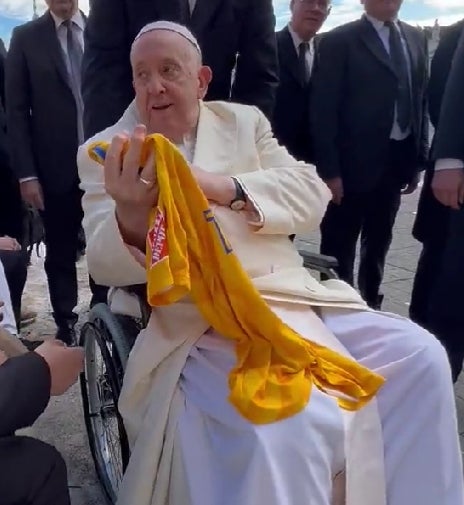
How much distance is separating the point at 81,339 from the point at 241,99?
3.84ft

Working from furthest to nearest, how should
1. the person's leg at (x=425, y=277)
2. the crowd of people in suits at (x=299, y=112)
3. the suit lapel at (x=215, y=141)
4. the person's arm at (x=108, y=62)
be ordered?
the person's leg at (x=425, y=277), the crowd of people in suits at (x=299, y=112), the person's arm at (x=108, y=62), the suit lapel at (x=215, y=141)

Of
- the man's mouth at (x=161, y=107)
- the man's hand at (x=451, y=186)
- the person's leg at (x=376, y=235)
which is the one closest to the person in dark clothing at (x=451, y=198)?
the man's hand at (x=451, y=186)

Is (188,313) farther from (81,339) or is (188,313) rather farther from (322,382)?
(81,339)

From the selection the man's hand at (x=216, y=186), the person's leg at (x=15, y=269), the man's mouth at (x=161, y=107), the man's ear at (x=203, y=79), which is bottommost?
the person's leg at (x=15, y=269)

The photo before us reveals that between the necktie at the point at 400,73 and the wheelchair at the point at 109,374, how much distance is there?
1.59 m

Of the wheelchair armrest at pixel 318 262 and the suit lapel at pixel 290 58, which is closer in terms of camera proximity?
the wheelchair armrest at pixel 318 262

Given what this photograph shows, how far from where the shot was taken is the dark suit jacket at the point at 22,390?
1.54 m

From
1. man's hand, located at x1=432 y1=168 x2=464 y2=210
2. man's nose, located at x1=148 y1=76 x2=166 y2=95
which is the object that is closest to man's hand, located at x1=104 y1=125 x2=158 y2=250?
man's nose, located at x1=148 y1=76 x2=166 y2=95

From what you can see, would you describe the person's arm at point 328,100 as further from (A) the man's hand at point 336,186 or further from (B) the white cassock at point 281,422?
(B) the white cassock at point 281,422

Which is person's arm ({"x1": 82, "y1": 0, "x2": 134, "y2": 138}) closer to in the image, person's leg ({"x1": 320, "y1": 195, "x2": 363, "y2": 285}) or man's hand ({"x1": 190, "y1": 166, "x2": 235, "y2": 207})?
man's hand ({"x1": 190, "y1": 166, "x2": 235, "y2": 207})

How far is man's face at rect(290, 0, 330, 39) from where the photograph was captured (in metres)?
3.77

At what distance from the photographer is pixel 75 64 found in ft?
11.5

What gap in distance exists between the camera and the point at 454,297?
2908 millimetres

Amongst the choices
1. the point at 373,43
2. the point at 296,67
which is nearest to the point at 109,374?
the point at 296,67
